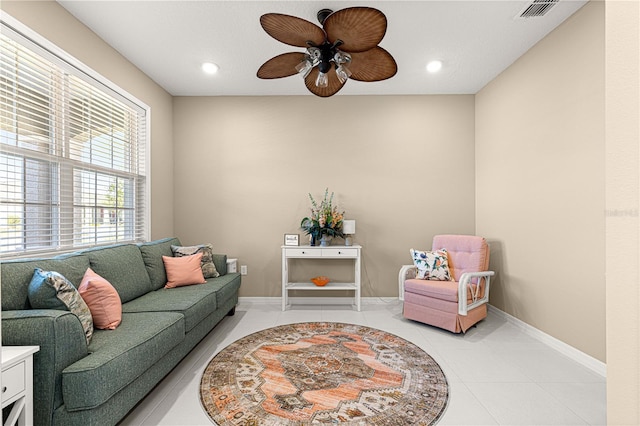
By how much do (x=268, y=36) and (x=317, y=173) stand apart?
5.85 ft

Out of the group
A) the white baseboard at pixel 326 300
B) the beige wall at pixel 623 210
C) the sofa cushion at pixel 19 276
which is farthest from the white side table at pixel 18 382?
the white baseboard at pixel 326 300

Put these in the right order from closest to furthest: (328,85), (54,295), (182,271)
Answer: (54,295) → (328,85) → (182,271)

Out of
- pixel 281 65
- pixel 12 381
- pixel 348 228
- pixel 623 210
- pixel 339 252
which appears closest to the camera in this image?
pixel 623 210

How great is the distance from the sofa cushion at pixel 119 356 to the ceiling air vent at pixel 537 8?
3594 mm

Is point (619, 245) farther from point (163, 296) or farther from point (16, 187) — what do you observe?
point (16, 187)

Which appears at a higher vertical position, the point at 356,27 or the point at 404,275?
the point at 356,27

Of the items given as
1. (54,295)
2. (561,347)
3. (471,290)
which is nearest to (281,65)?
(54,295)

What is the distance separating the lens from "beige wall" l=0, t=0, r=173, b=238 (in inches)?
86.7

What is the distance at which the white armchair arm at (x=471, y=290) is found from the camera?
2.89 m

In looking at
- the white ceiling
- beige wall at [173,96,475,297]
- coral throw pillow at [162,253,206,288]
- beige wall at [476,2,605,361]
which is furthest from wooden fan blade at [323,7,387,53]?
coral throw pillow at [162,253,206,288]

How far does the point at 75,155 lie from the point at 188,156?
161cm

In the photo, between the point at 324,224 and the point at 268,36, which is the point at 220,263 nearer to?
the point at 324,224

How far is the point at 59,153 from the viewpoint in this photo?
2.44 meters

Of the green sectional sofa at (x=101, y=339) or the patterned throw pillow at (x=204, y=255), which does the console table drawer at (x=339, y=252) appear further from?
the green sectional sofa at (x=101, y=339)
